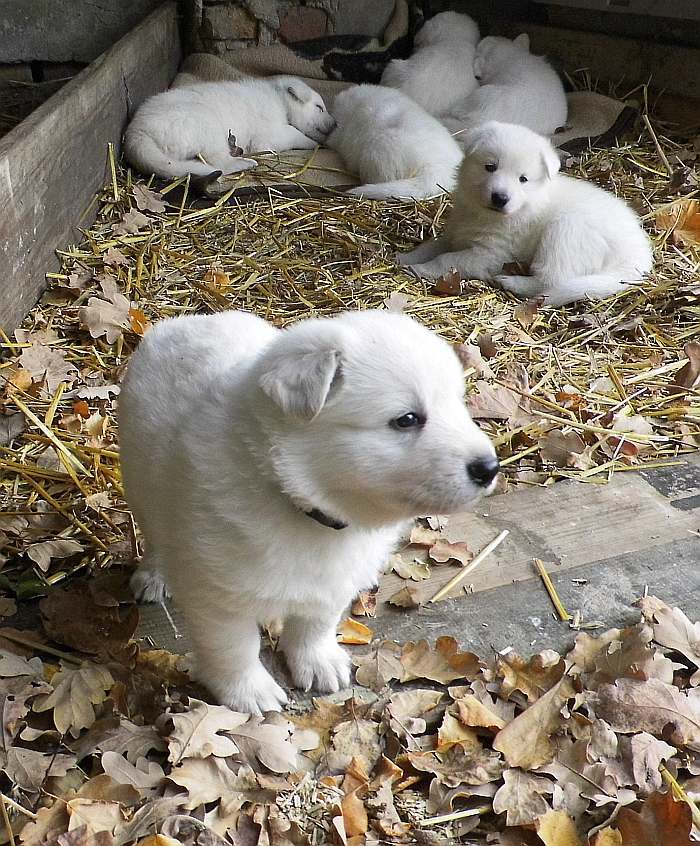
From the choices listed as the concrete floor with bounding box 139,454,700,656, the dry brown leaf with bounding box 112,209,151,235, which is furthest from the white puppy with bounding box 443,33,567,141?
the concrete floor with bounding box 139,454,700,656

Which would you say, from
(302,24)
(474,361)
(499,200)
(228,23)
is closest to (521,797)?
(474,361)

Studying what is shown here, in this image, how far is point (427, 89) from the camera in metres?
7.73

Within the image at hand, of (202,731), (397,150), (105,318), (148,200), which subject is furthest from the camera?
(397,150)

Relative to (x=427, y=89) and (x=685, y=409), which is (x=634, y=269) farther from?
(x=427, y=89)

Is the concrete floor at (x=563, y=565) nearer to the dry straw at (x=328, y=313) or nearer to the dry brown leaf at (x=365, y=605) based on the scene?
the dry brown leaf at (x=365, y=605)

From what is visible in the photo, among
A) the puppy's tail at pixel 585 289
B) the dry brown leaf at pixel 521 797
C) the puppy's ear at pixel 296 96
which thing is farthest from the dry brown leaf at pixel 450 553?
the puppy's ear at pixel 296 96

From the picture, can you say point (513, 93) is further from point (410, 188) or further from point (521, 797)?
point (521, 797)

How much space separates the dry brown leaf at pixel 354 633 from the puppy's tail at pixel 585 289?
267cm

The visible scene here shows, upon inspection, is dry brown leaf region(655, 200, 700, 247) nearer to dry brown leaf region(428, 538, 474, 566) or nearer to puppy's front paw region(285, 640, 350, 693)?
dry brown leaf region(428, 538, 474, 566)

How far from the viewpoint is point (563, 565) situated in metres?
2.81

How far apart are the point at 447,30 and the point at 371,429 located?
7.38 metres

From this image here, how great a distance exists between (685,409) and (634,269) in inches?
53.1

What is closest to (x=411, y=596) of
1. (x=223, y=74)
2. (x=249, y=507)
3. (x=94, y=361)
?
(x=249, y=507)

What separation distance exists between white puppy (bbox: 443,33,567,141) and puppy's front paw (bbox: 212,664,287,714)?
6072mm
